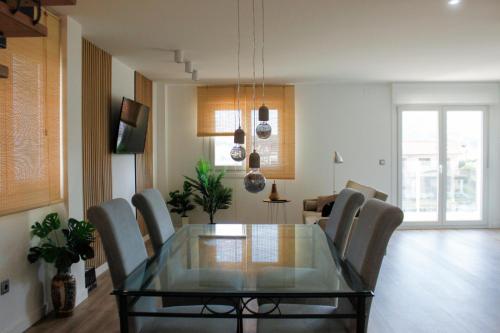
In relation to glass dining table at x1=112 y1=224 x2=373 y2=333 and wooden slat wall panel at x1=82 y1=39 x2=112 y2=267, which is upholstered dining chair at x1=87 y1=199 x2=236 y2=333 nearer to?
glass dining table at x1=112 y1=224 x2=373 y2=333

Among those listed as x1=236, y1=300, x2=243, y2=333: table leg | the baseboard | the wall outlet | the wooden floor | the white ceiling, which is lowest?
the wooden floor

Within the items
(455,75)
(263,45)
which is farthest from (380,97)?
(263,45)

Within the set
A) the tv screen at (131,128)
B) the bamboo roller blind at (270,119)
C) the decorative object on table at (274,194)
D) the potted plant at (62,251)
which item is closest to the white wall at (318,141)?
the bamboo roller blind at (270,119)

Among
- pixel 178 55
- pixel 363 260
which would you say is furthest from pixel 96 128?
pixel 363 260

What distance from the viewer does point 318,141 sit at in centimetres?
649

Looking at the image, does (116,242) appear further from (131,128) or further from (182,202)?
Answer: (182,202)

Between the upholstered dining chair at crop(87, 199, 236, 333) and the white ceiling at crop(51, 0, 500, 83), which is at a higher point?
the white ceiling at crop(51, 0, 500, 83)

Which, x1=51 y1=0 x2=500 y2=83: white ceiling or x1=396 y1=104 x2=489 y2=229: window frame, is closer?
x1=51 y1=0 x2=500 y2=83: white ceiling

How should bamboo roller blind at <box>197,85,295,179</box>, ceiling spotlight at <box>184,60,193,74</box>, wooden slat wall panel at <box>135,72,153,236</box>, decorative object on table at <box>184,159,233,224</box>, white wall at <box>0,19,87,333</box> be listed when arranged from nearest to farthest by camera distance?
white wall at <box>0,19,87,333</box> → ceiling spotlight at <box>184,60,193,74</box> → wooden slat wall panel at <box>135,72,153,236</box> → decorative object on table at <box>184,159,233,224</box> → bamboo roller blind at <box>197,85,295,179</box>

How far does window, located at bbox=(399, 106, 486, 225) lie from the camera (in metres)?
6.59

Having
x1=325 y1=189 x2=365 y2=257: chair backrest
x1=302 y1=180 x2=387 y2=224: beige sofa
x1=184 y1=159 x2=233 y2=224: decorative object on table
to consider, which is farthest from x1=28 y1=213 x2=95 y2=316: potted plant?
x1=184 y1=159 x2=233 y2=224: decorative object on table

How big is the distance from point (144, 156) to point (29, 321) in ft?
10.2

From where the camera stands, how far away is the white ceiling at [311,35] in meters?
3.11

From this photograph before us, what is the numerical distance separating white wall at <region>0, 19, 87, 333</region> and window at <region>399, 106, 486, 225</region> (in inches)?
203
